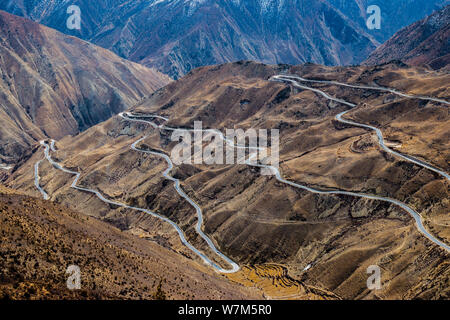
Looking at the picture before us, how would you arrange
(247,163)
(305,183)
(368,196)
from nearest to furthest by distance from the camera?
1. (368,196)
2. (305,183)
3. (247,163)

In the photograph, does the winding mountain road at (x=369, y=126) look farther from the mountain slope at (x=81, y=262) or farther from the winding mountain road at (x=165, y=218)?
the mountain slope at (x=81, y=262)

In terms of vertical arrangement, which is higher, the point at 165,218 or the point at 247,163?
the point at 247,163

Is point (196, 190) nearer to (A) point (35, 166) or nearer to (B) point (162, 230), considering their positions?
(B) point (162, 230)

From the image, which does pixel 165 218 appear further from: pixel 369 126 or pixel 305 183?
pixel 369 126

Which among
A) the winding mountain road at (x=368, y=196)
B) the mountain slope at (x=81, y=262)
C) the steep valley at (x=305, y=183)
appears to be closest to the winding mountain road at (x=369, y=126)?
the steep valley at (x=305, y=183)

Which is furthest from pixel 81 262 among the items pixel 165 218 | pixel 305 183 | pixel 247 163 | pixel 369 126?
pixel 369 126

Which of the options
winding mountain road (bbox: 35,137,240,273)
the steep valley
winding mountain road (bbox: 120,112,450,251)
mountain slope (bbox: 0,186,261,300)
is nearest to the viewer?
mountain slope (bbox: 0,186,261,300)

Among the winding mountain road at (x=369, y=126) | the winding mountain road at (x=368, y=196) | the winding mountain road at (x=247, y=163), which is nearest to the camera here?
the winding mountain road at (x=368, y=196)

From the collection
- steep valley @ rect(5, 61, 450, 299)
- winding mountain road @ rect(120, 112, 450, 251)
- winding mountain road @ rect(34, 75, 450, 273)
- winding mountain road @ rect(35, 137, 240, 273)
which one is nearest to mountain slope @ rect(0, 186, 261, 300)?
winding mountain road @ rect(35, 137, 240, 273)

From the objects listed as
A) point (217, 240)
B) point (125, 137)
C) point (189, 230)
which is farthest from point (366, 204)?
point (125, 137)

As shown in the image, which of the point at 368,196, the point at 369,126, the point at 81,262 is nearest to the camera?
the point at 81,262

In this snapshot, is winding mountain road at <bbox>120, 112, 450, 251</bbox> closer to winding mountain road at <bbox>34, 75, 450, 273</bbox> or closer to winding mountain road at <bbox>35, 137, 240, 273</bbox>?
winding mountain road at <bbox>34, 75, 450, 273</bbox>
